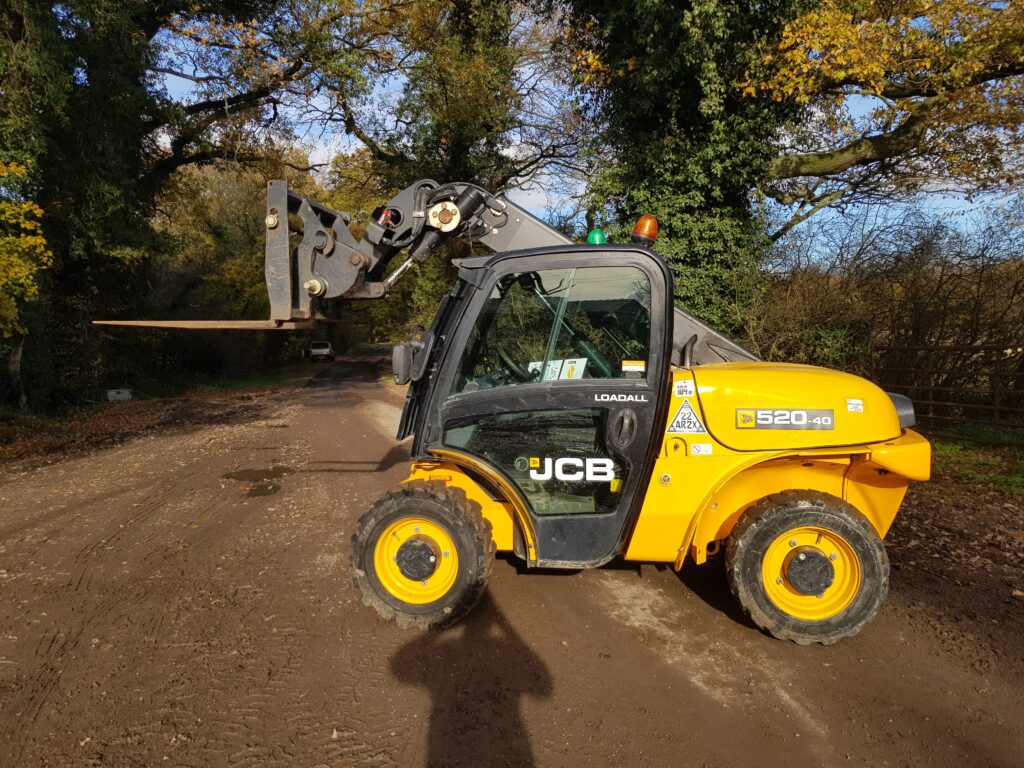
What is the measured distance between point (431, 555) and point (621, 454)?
1319mm

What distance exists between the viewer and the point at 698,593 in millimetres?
4133

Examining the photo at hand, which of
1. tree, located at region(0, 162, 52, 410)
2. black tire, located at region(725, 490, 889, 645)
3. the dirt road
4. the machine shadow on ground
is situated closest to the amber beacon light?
black tire, located at region(725, 490, 889, 645)

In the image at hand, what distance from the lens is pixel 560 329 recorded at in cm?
358

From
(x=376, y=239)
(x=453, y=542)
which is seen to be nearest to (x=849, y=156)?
(x=376, y=239)

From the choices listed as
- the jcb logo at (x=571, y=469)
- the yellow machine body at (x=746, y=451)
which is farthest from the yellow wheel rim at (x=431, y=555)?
the jcb logo at (x=571, y=469)

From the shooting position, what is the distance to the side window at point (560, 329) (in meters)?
3.47

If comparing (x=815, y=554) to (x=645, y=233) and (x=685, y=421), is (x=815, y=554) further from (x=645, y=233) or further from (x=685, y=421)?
(x=645, y=233)

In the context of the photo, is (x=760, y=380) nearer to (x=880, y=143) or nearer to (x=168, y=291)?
(x=880, y=143)

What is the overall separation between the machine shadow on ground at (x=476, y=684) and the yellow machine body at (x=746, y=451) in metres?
0.57

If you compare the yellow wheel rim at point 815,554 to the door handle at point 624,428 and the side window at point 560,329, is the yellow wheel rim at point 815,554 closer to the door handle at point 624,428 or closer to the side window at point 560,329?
the door handle at point 624,428

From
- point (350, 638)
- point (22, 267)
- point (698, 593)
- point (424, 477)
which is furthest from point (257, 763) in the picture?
point (22, 267)

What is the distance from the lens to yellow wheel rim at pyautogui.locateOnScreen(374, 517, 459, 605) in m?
3.65

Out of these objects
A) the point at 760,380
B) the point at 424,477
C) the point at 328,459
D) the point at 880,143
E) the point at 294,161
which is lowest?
the point at 328,459

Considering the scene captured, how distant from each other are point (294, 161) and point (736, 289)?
20791mm
